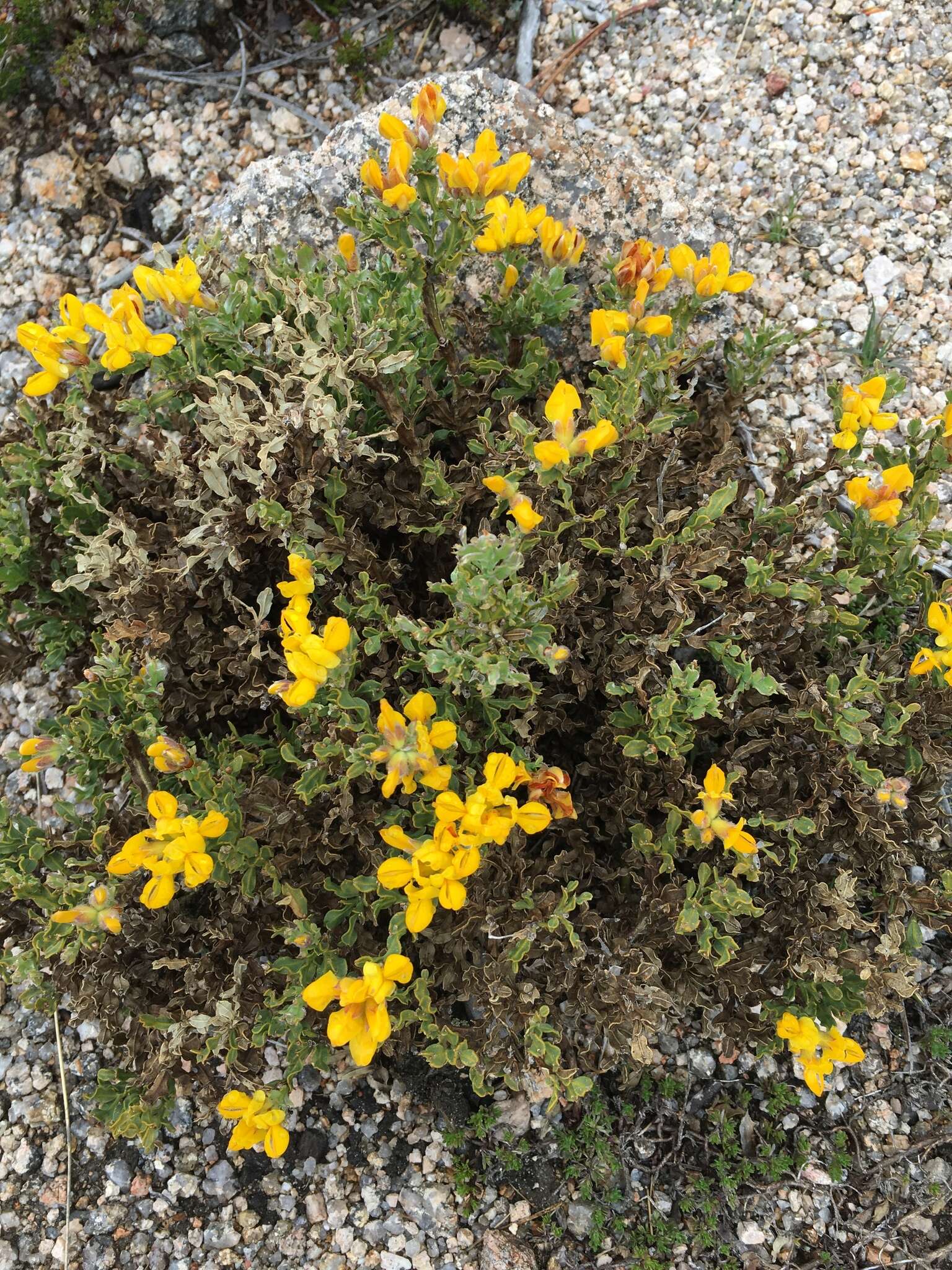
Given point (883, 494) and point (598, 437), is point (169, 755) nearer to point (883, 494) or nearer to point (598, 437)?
point (598, 437)

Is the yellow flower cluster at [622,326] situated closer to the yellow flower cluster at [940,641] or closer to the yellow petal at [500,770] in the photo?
the yellow flower cluster at [940,641]

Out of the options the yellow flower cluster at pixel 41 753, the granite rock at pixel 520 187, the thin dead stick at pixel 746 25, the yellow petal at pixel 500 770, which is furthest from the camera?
the thin dead stick at pixel 746 25

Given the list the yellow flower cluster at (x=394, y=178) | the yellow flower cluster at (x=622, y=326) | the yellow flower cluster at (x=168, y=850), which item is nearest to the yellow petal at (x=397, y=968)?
the yellow flower cluster at (x=168, y=850)

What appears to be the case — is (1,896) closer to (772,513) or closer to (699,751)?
(699,751)

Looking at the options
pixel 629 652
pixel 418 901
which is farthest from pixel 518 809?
pixel 629 652

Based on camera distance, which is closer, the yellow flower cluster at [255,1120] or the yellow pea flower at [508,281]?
the yellow flower cluster at [255,1120]

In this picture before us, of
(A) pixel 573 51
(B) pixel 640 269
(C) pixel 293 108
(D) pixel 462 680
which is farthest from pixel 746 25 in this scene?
(D) pixel 462 680
